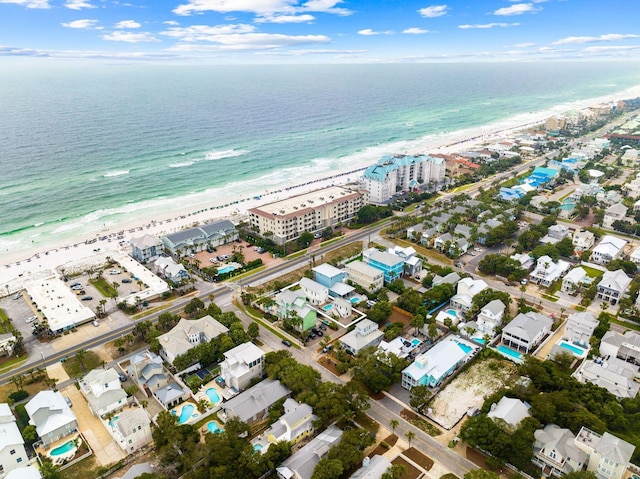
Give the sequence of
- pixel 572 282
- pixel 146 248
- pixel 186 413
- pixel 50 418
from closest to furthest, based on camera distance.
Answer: pixel 50 418 < pixel 186 413 < pixel 572 282 < pixel 146 248

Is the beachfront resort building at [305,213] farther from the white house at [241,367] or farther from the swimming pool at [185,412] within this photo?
the swimming pool at [185,412]

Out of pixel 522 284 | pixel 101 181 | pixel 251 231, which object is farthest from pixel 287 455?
pixel 101 181

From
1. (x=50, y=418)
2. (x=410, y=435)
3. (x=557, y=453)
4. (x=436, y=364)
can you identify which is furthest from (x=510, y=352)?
(x=50, y=418)

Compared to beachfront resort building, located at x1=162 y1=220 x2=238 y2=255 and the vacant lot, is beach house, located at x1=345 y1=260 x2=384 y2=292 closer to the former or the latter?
the vacant lot

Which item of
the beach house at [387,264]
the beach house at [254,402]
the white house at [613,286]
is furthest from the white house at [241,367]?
the white house at [613,286]

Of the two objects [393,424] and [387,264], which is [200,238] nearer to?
[387,264]

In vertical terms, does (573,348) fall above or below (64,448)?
above

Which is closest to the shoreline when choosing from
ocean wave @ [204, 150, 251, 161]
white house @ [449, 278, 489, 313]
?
ocean wave @ [204, 150, 251, 161]
